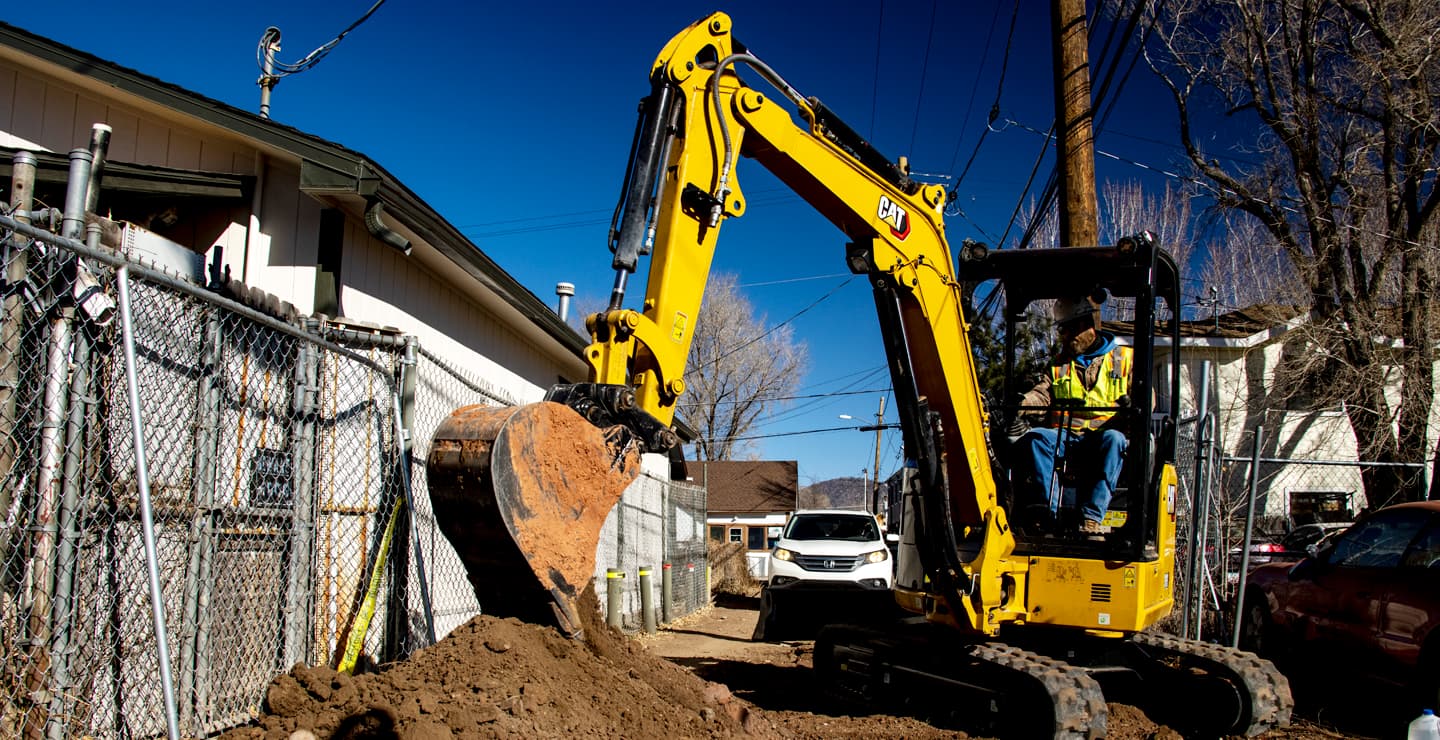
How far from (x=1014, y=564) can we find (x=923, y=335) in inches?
62.8

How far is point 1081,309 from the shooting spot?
6.77 meters

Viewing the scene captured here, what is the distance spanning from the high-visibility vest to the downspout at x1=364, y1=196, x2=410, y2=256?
4900 millimetres

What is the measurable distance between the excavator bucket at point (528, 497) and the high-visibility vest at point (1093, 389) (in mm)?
3518

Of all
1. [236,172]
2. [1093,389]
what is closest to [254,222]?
[236,172]

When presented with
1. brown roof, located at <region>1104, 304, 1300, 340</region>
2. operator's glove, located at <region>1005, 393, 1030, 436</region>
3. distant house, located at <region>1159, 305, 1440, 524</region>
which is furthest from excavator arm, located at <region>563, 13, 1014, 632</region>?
distant house, located at <region>1159, 305, 1440, 524</region>

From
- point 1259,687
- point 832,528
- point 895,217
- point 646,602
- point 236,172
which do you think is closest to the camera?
point 1259,687

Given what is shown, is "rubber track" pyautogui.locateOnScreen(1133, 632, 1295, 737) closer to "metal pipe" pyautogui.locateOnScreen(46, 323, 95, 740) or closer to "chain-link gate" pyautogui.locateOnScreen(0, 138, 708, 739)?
"chain-link gate" pyautogui.locateOnScreen(0, 138, 708, 739)

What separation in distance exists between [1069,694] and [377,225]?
5.61 metres

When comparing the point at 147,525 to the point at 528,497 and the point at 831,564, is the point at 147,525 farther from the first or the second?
the point at 831,564

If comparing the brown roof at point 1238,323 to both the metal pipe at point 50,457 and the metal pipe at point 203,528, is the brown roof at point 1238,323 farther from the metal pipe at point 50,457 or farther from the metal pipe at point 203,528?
the metal pipe at point 50,457

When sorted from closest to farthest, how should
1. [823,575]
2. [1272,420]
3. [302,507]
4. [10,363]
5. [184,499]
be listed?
[10,363] < [184,499] < [302,507] < [823,575] < [1272,420]

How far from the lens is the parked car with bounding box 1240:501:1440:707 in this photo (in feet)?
22.5

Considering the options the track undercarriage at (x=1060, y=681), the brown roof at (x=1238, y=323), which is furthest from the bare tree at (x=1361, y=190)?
the track undercarriage at (x=1060, y=681)

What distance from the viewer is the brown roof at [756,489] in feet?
101
